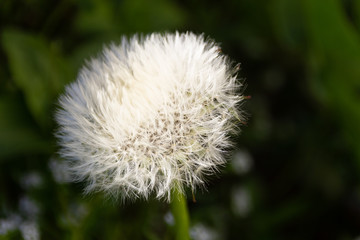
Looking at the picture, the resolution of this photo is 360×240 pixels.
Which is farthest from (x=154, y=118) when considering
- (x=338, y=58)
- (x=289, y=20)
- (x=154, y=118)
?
(x=289, y=20)

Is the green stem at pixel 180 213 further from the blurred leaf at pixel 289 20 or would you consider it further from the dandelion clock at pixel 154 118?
the blurred leaf at pixel 289 20

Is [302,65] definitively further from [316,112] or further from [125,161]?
[125,161]

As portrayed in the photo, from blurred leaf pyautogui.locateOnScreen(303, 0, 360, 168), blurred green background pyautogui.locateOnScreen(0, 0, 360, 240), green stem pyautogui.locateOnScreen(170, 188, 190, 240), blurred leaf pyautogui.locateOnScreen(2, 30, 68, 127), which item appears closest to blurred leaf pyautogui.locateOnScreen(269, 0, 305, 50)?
blurred green background pyautogui.locateOnScreen(0, 0, 360, 240)

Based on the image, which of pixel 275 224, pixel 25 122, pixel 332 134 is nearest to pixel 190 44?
pixel 25 122

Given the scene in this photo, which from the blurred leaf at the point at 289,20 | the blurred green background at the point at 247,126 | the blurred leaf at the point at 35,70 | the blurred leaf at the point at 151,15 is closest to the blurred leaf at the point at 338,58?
the blurred green background at the point at 247,126

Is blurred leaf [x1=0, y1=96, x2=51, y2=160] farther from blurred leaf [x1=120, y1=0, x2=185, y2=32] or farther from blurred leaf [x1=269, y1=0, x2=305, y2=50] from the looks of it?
blurred leaf [x1=269, y1=0, x2=305, y2=50]

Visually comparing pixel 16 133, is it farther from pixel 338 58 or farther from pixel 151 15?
pixel 338 58
